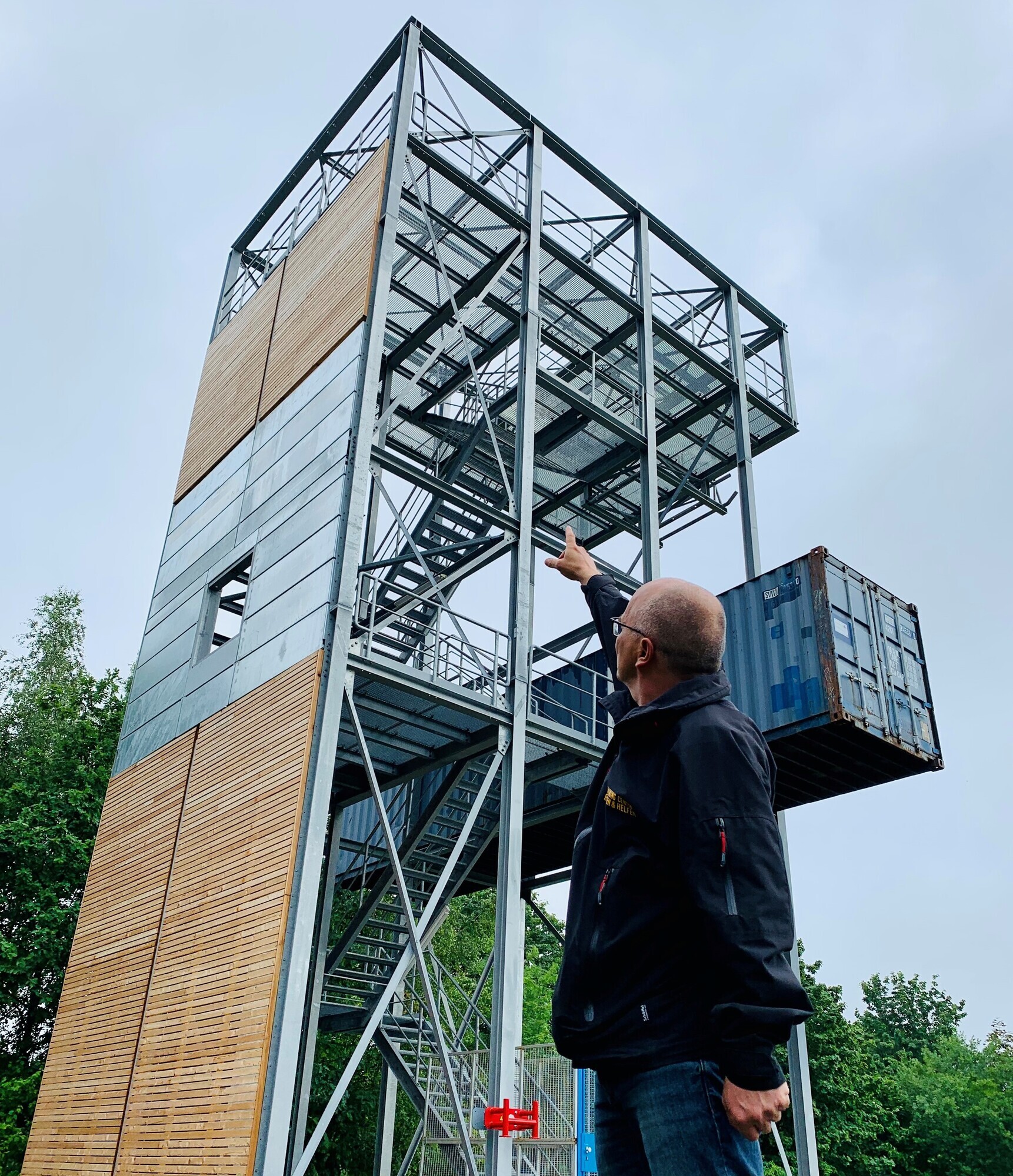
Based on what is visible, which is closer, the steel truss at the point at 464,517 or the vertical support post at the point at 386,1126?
the steel truss at the point at 464,517

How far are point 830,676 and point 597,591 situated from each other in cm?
1292

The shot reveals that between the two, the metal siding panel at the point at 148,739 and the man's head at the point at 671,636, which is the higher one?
the metal siding panel at the point at 148,739

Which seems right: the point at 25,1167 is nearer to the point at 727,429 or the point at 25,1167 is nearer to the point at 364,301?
the point at 364,301

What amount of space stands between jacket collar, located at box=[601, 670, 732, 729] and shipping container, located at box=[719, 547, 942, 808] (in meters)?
13.3

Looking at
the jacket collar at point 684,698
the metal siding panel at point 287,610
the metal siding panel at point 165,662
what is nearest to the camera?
the jacket collar at point 684,698

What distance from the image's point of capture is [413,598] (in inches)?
577

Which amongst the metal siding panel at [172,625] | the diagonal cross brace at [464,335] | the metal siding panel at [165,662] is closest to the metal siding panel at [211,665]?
the metal siding panel at [165,662]

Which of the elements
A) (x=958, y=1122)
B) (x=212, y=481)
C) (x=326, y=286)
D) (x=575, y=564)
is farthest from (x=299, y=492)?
(x=958, y=1122)

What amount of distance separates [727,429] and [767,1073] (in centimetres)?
2214

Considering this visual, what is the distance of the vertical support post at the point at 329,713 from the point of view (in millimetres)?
10953

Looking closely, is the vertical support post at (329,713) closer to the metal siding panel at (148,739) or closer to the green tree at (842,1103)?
the metal siding panel at (148,739)

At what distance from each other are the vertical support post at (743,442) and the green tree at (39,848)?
723 inches

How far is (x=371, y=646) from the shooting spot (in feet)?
44.5

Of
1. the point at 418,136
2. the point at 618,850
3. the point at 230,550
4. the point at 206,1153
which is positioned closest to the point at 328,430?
the point at 230,550
